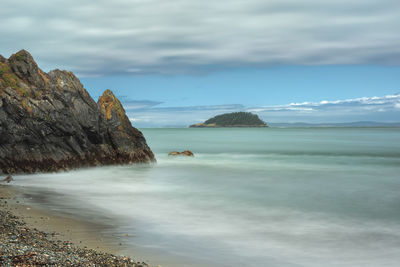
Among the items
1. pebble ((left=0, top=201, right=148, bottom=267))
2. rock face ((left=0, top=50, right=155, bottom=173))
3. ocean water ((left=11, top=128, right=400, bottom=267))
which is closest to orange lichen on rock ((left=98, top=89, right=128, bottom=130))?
rock face ((left=0, top=50, right=155, bottom=173))

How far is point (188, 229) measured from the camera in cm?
1169

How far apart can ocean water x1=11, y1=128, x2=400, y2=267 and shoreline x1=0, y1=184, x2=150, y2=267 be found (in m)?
0.70

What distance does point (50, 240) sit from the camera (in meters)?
8.95

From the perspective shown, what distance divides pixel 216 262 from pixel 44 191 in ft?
36.3

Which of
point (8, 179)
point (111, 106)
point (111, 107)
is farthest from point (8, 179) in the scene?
point (111, 106)

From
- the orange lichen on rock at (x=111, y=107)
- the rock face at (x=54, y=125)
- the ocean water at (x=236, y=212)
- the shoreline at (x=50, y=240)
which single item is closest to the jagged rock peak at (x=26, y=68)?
the rock face at (x=54, y=125)

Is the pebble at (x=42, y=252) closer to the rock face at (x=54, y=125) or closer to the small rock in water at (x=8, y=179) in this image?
the small rock in water at (x=8, y=179)

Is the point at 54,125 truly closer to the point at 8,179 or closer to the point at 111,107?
the point at 8,179

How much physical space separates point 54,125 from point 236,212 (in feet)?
45.6

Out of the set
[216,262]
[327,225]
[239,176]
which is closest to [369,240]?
[327,225]

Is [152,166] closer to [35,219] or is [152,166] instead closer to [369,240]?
[35,219]

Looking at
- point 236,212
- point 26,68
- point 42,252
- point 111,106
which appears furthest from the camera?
point 111,106

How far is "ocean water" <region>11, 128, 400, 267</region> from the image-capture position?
31.0 feet

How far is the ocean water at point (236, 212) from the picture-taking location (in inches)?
372
